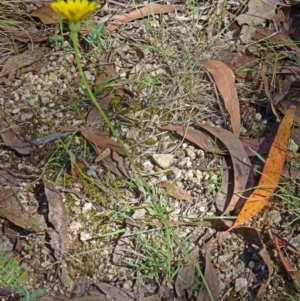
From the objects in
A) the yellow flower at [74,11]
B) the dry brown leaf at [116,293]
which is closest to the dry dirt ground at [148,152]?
the dry brown leaf at [116,293]

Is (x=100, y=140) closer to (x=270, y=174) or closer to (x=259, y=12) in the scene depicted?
(x=270, y=174)

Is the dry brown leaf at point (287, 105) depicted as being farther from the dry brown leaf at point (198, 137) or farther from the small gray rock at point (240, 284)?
the small gray rock at point (240, 284)

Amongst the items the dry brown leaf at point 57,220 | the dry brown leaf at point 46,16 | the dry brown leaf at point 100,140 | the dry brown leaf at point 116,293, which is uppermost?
the dry brown leaf at point 46,16

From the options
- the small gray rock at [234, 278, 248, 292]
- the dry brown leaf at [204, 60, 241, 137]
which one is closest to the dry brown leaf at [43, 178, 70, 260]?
the small gray rock at [234, 278, 248, 292]

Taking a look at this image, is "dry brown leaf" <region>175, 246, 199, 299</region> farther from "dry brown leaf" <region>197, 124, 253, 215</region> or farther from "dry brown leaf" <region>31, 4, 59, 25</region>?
"dry brown leaf" <region>31, 4, 59, 25</region>

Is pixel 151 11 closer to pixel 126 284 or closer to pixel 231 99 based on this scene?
pixel 231 99

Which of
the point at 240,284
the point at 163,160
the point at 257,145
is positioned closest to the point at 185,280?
the point at 240,284

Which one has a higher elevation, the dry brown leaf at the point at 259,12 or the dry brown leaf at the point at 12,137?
the dry brown leaf at the point at 259,12

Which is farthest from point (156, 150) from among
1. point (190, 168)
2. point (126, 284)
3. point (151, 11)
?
point (151, 11)
